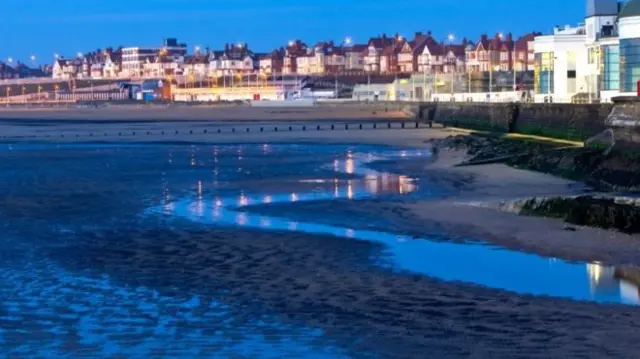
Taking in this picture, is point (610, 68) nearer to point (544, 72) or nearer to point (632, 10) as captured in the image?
point (632, 10)

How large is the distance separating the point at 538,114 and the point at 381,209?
23462 millimetres

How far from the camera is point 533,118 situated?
42.4m

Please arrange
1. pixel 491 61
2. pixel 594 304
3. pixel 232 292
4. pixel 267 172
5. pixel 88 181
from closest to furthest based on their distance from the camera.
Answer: pixel 594 304, pixel 232 292, pixel 88 181, pixel 267 172, pixel 491 61

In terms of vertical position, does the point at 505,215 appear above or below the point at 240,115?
below

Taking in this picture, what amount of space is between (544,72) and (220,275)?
46.3m

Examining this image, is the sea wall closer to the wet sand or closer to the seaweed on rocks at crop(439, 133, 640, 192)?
the seaweed on rocks at crop(439, 133, 640, 192)

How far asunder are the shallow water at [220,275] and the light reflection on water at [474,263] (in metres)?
0.03

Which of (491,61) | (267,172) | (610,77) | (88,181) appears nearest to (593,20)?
(610,77)

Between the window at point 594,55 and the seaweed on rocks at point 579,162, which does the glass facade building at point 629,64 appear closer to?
the window at point 594,55

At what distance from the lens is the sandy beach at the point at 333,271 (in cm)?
945

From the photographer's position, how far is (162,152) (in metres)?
40.3

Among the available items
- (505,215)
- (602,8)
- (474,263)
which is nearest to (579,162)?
(505,215)

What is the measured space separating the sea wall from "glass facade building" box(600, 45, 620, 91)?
363 cm

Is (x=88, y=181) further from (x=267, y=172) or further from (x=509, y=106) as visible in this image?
(x=509, y=106)
